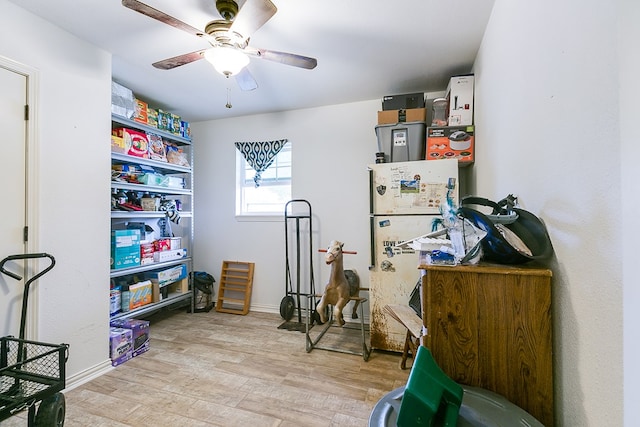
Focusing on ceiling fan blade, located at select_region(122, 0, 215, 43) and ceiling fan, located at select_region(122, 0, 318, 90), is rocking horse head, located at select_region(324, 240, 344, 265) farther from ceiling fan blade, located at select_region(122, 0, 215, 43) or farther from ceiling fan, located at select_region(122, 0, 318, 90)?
ceiling fan blade, located at select_region(122, 0, 215, 43)

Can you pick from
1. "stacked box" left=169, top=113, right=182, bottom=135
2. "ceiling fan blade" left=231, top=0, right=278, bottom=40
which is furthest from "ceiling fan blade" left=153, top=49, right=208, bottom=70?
"stacked box" left=169, top=113, right=182, bottom=135

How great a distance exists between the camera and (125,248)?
8.84ft

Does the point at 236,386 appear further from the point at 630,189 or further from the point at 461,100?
the point at 461,100

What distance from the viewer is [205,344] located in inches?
107

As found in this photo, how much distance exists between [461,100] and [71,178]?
3130 millimetres

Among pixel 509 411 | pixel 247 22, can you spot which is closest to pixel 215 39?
pixel 247 22

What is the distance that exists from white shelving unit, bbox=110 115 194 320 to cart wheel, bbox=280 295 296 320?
3.95 ft

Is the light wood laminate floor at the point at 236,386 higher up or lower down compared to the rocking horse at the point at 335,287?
lower down

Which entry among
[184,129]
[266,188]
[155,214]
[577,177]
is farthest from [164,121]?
[577,177]

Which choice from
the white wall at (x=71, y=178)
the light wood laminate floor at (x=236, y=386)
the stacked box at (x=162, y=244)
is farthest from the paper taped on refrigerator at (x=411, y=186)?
the stacked box at (x=162, y=244)

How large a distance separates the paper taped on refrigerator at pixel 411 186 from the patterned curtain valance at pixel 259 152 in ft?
4.98

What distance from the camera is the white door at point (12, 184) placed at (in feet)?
5.66

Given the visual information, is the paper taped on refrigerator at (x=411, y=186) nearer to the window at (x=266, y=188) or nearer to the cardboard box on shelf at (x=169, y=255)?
the window at (x=266, y=188)

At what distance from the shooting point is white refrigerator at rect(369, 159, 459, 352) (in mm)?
2381
